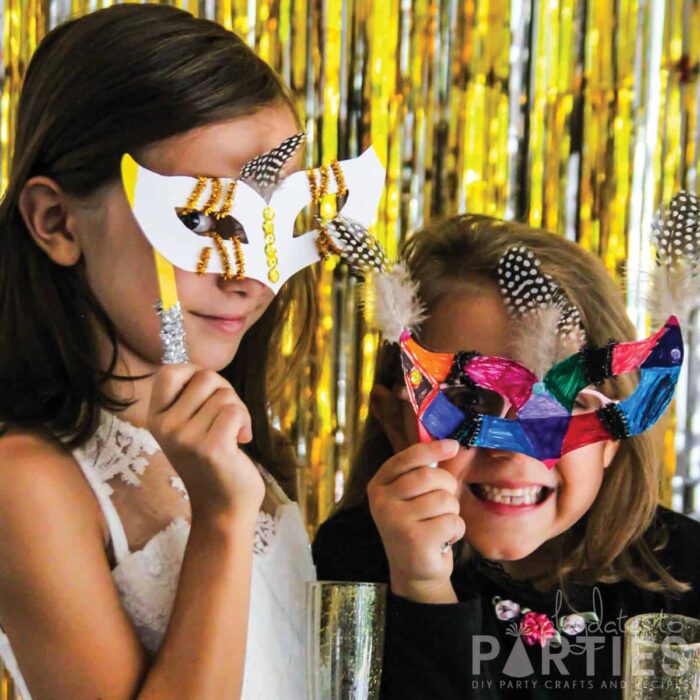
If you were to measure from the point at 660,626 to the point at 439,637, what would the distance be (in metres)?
0.22

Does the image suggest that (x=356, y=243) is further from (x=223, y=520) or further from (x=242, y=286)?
(x=223, y=520)

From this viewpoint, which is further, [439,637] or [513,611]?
[513,611]

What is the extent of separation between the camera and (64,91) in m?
0.87

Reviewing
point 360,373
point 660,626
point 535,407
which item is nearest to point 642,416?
point 535,407

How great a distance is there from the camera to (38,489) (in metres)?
0.80

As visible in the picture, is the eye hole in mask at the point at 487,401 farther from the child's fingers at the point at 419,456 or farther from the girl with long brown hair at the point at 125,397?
the girl with long brown hair at the point at 125,397

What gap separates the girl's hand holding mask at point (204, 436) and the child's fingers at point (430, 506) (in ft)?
0.59

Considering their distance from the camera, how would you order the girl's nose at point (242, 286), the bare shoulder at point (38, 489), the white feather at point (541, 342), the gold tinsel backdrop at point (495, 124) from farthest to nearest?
the gold tinsel backdrop at point (495, 124) < the white feather at point (541, 342) < the girl's nose at point (242, 286) < the bare shoulder at point (38, 489)

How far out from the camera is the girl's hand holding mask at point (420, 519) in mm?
944

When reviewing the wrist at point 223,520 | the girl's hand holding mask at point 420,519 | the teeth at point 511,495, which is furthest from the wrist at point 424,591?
the wrist at point 223,520

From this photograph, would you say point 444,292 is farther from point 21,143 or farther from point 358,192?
point 21,143

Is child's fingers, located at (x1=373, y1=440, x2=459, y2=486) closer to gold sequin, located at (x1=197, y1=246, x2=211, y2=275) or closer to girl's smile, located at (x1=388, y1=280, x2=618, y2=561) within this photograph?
girl's smile, located at (x1=388, y1=280, x2=618, y2=561)

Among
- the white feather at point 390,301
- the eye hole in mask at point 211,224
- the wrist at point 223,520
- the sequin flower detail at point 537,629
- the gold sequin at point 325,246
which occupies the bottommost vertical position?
the sequin flower detail at point 537,629

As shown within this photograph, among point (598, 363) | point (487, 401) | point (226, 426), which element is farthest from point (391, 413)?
point (226, 426)
